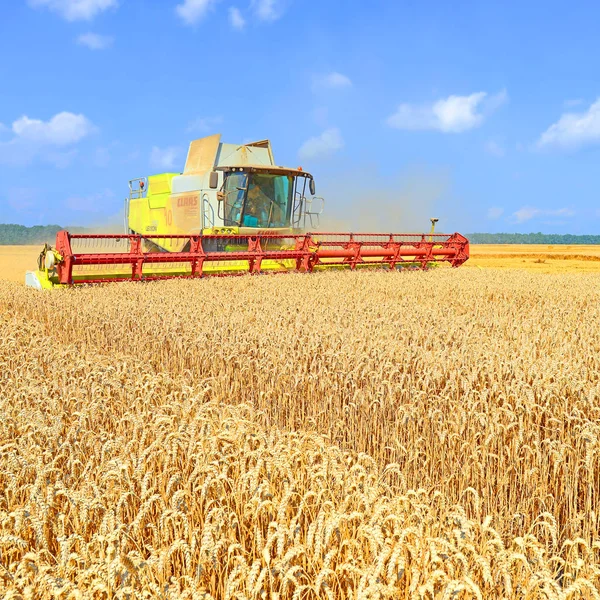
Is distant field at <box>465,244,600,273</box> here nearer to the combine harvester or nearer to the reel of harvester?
the reel of harvester

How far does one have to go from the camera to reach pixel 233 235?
12312 mm

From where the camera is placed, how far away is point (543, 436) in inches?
135

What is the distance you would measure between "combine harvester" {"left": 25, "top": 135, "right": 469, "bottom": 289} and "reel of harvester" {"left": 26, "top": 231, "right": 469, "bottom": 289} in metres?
0.02

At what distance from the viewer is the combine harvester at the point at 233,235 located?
11.4 metres

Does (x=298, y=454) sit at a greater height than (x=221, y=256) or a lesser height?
lesser

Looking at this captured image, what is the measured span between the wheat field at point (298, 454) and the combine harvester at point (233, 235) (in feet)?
12.3

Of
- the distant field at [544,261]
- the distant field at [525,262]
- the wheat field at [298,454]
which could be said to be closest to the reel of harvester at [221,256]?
the wheat field at [298,454]

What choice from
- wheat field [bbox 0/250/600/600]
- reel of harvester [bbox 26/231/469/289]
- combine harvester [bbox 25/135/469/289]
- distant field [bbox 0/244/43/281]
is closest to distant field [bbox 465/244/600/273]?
reel of harvester [bbox 26/231/469/289]

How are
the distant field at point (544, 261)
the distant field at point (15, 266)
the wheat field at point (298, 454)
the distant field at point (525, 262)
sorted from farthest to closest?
the distant field at point (544, 261) < the distant field at point (525, 262) < the distant field at point (15, 266) < the wheat field at point (298, 454)

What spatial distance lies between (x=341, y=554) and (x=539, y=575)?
1.96 feet

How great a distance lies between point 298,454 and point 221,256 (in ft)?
30.0

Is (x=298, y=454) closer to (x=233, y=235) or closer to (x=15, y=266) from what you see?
(x=233, y=235)

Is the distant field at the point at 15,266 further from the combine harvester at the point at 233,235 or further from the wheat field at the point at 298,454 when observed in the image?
the wheat field at the point at 298,454

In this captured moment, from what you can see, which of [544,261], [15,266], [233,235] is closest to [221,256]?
[233,235]
